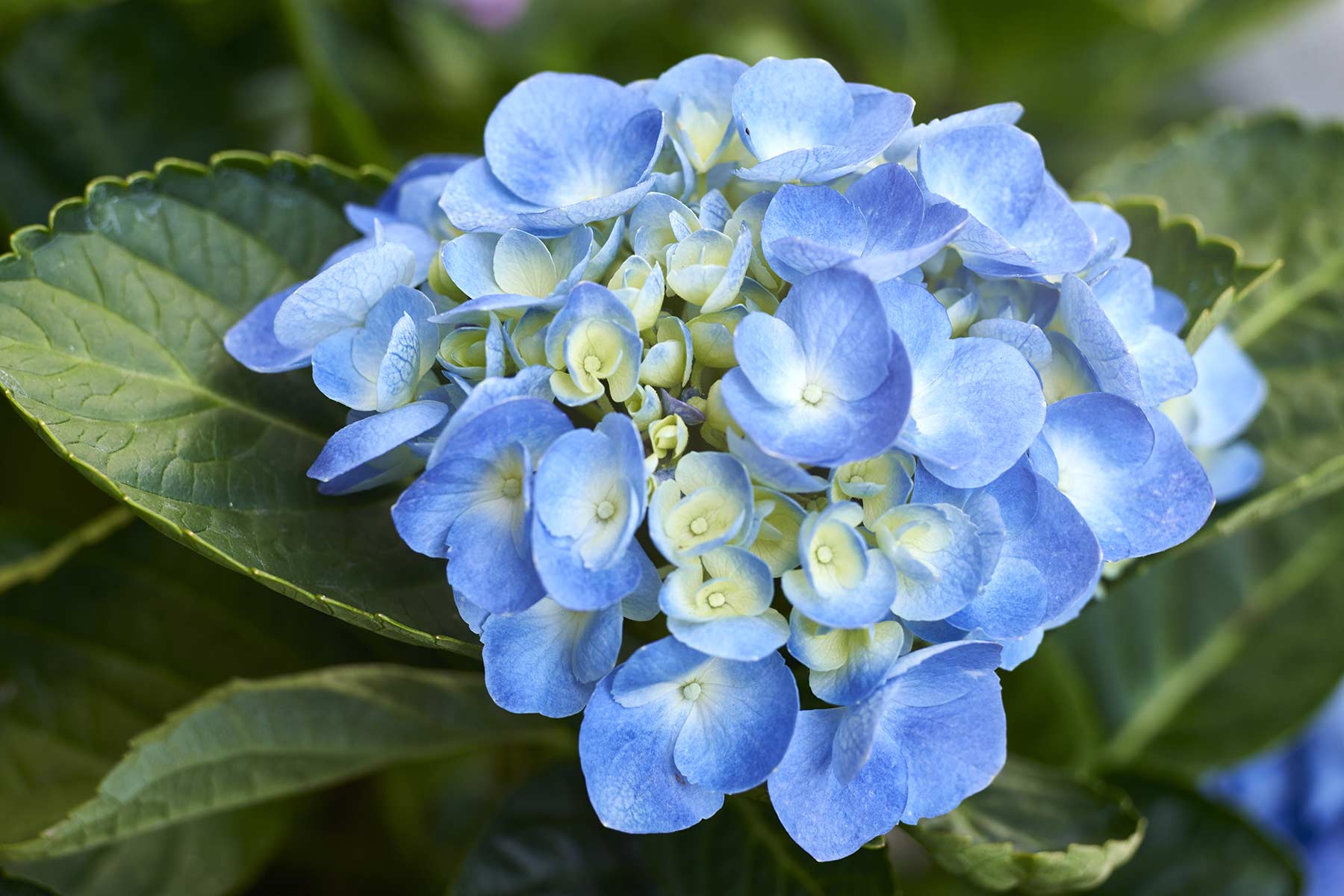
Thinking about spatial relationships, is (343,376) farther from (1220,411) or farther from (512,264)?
(1220,411)

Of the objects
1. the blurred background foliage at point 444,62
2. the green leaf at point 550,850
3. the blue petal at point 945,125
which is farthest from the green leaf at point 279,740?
the blurred background foliage at point 444,62

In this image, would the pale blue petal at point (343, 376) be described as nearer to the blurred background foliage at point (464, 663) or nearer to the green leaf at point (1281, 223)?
the blurred background foliage at point (464, 663)

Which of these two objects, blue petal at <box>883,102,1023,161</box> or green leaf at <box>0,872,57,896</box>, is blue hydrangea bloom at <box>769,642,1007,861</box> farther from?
green leaf at <box>0,872,57,896</box>

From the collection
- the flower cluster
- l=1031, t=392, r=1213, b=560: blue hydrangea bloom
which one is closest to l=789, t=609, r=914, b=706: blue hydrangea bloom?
the flower cluster

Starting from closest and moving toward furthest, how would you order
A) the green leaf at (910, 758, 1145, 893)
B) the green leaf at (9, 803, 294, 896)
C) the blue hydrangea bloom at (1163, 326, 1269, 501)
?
1. the green leaf at (910, 758, 1145, 893)
2. the blue hydrangea bloom at (1163, 326, 1269, 501)
3. the green leaf at (9, 803, 294, 896)

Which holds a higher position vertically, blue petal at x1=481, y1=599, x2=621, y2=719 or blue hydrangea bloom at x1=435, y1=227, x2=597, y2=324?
blue hydrangea bloom at x1=435, y1=227, x2=597, y2=324

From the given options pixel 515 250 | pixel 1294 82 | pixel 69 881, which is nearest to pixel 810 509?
pixel 515 250

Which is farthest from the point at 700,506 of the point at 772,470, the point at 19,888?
the point at 19,888

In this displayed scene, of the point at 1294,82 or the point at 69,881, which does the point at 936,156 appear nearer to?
the point at 69,881
